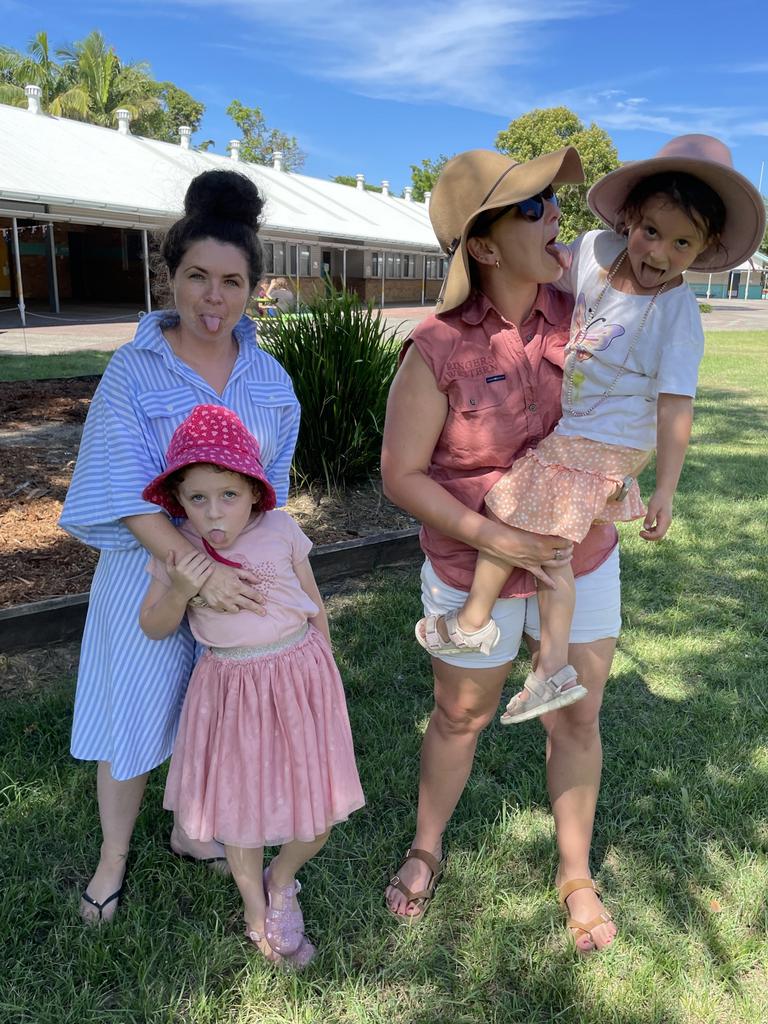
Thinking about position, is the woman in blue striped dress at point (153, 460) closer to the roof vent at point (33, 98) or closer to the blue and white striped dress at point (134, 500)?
the blue and white striped dress at point (134, 500)

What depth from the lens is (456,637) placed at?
204 cm

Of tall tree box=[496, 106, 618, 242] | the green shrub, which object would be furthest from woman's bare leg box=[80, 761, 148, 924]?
tall tree box=[496, 106, 618, 242]

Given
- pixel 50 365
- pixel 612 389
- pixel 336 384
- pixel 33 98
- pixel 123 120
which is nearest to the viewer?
pixel 612 389

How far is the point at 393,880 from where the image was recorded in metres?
2.35

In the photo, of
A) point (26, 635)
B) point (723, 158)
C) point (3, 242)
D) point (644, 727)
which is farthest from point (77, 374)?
point (3, 242)

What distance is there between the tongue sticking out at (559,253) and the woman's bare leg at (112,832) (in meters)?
1.68

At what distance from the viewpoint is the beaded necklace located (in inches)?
76.0

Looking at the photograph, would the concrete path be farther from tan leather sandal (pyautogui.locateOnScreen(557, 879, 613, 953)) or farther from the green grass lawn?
tan leather sandal (pyautogui.locateOnScreen(557, 879, 613, 953))

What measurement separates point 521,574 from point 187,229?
1169mm

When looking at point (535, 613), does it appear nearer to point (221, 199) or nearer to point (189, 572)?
point (189, 572)

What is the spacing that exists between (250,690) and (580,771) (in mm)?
960

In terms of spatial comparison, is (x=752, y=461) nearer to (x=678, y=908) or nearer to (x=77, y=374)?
(x=678, y=908)

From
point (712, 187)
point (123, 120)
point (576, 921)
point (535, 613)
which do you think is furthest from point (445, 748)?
point (123, 120)

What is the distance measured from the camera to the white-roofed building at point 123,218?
60.7 feet
